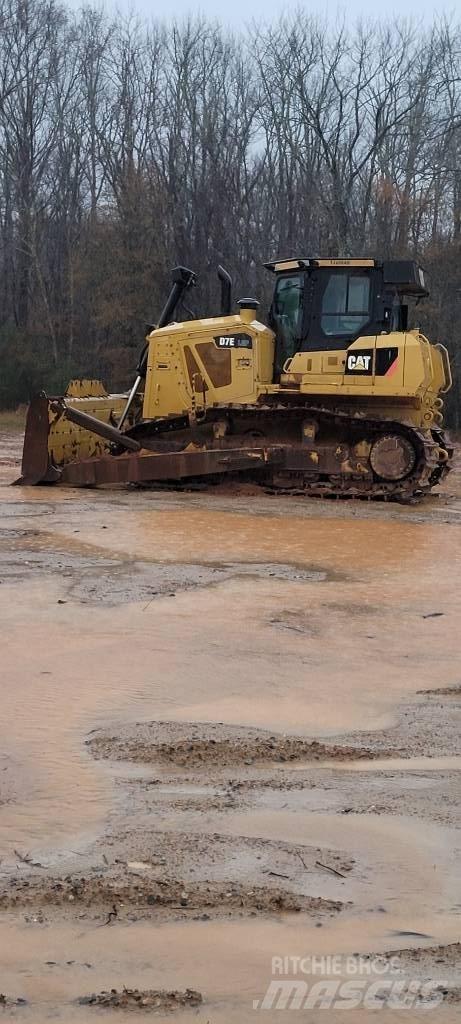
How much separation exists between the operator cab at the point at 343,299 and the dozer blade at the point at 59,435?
2.78m

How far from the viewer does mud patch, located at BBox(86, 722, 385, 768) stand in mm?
4980

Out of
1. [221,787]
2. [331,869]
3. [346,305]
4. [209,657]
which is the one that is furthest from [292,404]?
[331,869]

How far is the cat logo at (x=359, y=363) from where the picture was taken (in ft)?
50.7

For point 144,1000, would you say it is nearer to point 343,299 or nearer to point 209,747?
point 209,747

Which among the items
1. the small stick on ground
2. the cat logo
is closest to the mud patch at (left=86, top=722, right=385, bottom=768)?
the small stick on ground

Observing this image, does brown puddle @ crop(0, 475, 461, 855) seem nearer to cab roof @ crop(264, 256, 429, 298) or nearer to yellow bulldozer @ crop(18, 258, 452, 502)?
yellow bulldozer @ crop(18, 258, 452, 502)

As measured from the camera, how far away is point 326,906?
3555mm

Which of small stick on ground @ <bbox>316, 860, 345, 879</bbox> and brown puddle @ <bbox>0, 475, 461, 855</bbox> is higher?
brown puddle @ <bbox>0, 475, 461, 855</bbox>

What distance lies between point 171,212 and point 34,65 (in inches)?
353

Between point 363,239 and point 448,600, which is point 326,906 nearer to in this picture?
point 448,600

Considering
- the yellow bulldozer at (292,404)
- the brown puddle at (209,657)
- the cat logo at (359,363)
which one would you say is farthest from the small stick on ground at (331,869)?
the cat logo at (359,363)

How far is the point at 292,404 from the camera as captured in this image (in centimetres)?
1587

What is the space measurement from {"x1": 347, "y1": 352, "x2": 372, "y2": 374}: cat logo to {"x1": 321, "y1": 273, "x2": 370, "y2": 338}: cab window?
0.45 meters

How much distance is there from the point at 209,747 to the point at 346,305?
11.6 meters
